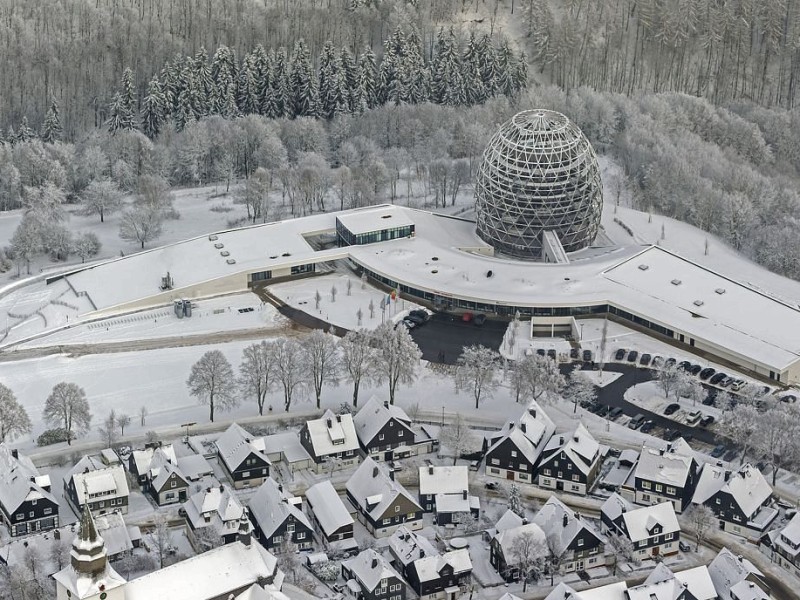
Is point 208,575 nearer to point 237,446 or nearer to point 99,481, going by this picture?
point 99,481

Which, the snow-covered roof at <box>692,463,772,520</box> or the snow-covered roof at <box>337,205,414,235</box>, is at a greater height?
the snow-covered roof at <box>337,205,414,235</box>

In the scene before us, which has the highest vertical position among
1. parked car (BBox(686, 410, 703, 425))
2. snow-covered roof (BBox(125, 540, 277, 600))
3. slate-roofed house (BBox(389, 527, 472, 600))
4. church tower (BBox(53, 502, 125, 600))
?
church tower (BBox(53, 502, 125, 600))

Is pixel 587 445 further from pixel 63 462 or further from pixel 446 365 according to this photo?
pixel 63 462

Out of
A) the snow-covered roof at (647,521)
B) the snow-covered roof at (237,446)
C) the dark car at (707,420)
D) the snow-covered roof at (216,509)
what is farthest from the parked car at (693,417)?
the snow-covered roof at (216,509)

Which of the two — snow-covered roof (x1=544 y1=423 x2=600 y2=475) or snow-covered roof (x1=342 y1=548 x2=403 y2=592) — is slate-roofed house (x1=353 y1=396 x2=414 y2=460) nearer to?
snow-covered roof (x1=544 y1=423 x2=600 y2=475)

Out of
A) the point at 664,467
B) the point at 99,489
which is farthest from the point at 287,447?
the point at 664,467

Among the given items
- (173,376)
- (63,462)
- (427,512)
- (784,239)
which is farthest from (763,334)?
(63,462)

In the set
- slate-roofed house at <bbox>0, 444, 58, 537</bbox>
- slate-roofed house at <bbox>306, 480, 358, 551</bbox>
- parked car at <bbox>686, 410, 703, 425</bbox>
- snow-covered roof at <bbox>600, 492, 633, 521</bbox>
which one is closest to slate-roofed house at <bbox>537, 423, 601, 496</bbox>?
snow-covered roof at <bbox>600, 492, 633, 521</bbox>
